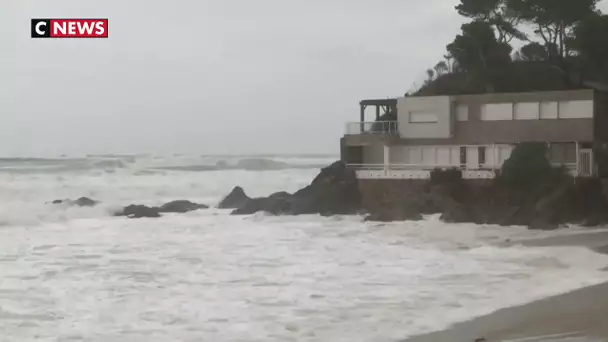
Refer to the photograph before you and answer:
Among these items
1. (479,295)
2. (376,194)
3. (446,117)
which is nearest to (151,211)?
(376,194)

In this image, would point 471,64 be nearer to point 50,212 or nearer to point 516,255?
point 516,255

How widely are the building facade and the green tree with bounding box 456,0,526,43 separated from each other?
5.66 m

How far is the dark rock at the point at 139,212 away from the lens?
1206 inches

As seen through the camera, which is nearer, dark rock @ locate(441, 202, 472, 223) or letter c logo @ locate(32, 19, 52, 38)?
letter c logo @ locate(32, 19, 52, 38)

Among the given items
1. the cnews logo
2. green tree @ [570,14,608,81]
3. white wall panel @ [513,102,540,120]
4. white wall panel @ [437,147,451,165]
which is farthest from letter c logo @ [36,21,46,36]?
green tree @ [570,14,608,81]

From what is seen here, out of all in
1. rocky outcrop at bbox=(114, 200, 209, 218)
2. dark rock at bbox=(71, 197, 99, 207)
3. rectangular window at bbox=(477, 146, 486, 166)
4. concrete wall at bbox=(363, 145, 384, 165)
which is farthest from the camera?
dark rock at bbox=(71, 197, 99, 207)

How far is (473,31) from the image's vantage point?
29375mm

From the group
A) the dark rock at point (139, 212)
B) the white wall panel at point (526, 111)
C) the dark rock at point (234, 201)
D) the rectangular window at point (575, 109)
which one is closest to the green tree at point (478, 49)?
the white wall panel at point (526, 111)

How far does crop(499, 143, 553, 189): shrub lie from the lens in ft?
76.7

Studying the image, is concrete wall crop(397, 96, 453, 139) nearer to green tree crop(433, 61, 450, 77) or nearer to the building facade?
the building facade

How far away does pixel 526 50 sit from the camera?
3139cm

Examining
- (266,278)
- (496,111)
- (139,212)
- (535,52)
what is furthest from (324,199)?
(266,278)

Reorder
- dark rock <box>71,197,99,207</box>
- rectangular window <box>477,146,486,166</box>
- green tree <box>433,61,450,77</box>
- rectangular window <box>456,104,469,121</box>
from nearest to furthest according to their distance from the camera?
rectangular window <box>477,146,486,166</box> < rectangular window <box>456,104,469,121</box> < green tree <box>433,61,450,77</box> < dark rock <box>71,197,99,207</box>

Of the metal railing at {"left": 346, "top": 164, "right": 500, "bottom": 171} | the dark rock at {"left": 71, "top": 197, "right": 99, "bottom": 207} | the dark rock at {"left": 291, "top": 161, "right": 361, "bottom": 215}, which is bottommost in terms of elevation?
the dark rock at {"left": 71, "top": 197, "right": 99, "bottom": 207}
